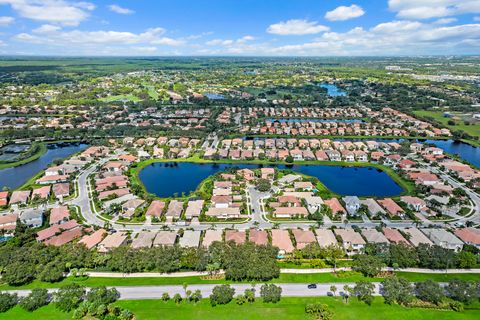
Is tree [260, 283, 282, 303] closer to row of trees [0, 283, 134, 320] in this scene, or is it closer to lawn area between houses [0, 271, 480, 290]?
lawn area between houses [0, 271, 480, 290]

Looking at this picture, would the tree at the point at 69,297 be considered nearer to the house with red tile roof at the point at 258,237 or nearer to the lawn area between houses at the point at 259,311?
the lawn area between houses at the point at 259,311

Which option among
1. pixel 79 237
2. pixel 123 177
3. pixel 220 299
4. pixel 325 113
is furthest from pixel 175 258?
pixel 325 113

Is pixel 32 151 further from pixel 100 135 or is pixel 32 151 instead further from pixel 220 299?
pixel 220 299

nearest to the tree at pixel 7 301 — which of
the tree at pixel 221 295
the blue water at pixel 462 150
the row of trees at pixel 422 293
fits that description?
the tree at pixel 221 295

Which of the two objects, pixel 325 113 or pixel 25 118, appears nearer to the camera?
pixel 25 118

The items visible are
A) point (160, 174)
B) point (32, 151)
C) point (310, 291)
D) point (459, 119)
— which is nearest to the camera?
point (310, 291)

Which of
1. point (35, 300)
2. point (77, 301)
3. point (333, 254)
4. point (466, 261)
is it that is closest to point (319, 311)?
point (333, 254)

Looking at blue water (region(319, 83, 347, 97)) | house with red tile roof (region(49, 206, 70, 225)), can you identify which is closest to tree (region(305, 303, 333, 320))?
house with red tile roof (region(49, 206, 70, 225))
